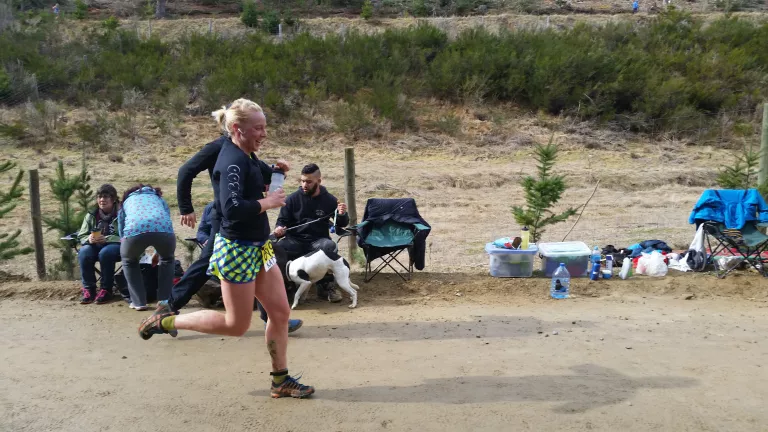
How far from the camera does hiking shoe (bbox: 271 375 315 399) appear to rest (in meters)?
4.80

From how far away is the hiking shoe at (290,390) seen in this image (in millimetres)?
4797

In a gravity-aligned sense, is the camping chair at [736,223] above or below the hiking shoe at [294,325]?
above

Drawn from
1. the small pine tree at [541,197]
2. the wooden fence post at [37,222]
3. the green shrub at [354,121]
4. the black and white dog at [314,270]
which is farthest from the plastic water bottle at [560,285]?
the green shrub at [354,121]

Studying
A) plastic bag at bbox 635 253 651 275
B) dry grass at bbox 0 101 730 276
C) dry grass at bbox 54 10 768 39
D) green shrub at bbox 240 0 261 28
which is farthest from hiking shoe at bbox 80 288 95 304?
green shrub at bbox 240 0 261 28

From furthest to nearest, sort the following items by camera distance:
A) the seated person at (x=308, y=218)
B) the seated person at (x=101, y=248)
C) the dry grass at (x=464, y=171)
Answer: the dry grass at (x=464, y=171), the seated person at (x=308, y=218), the seated person at (x=101, y=248)

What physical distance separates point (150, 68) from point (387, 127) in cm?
867

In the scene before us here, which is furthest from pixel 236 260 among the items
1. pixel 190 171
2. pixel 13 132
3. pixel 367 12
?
pixel 367 12

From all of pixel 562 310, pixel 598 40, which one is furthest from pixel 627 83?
pixel 562 310

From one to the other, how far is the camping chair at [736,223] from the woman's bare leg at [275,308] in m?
5.45

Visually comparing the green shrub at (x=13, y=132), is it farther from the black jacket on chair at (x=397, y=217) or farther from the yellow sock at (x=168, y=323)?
the yellow sock at (x=168, y=323)

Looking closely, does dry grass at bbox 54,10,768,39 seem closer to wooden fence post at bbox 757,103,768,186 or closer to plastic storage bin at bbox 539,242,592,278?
wooden fence post at bbox 757,103,768,186

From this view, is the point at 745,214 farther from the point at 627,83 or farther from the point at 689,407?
the point at 627,83

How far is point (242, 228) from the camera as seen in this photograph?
4.39 m

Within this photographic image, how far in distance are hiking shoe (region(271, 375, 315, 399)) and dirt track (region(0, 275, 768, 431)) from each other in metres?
0.06
